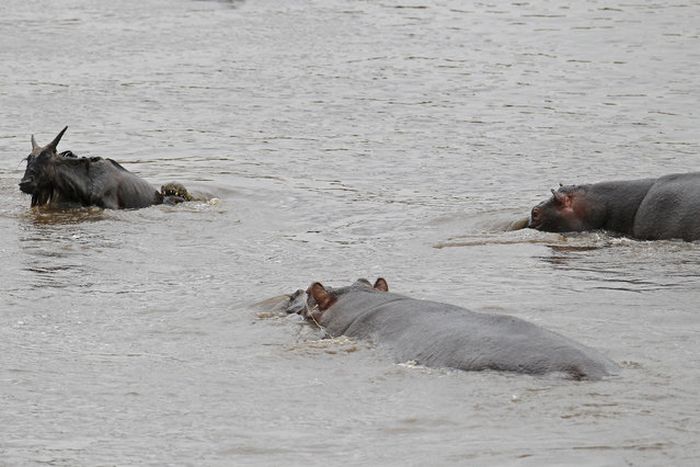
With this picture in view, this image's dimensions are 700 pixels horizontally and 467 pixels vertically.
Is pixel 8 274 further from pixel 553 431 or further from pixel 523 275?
pixel 553 431

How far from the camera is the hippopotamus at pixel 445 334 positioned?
21.5 feet

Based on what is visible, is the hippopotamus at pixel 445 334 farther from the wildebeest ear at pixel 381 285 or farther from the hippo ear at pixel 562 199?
the hippo ear at pixel 562 199

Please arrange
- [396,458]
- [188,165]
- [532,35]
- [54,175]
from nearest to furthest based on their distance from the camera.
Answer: [396,458] → [54,175] → [188,165] → [532,35]

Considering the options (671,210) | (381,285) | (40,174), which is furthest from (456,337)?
(40,174)

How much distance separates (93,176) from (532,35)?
10.3m

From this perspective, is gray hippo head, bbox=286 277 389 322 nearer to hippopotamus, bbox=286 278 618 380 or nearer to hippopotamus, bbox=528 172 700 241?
hippopotamus, bbox=286 278 618 380

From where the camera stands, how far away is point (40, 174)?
11.8 m

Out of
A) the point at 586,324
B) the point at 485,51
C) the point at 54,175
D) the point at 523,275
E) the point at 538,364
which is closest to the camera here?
the point at 538,364

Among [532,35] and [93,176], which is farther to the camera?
[532,35]

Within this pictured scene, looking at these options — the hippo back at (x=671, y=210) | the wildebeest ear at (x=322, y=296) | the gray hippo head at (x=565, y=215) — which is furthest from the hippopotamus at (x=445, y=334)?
the gray hippo head at (x=565, y=215)

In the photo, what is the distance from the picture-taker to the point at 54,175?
39.0 ft

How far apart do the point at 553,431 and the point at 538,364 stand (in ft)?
1.47

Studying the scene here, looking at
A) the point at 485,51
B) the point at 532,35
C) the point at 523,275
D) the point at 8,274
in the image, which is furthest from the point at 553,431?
the point at 532,35

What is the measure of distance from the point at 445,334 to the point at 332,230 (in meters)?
4.40
